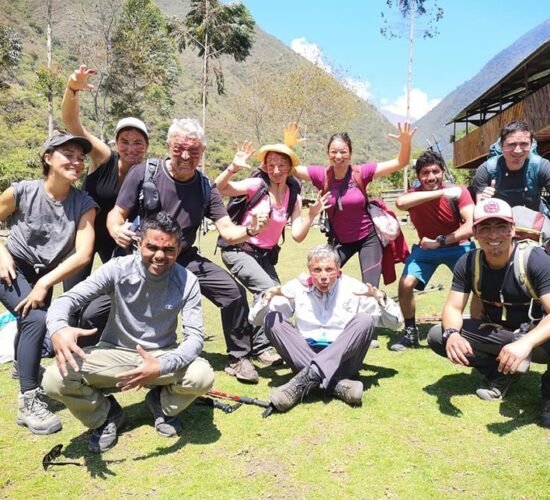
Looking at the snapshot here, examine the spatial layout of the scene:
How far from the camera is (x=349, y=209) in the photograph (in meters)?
5.35

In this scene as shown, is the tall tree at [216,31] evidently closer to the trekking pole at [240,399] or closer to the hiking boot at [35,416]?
the trekking pole at [240,399]

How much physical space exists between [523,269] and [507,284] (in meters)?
0.19

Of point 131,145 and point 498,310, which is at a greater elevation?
point 131,145

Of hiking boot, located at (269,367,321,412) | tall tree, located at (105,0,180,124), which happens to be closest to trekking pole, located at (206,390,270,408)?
hiking boot, located at (269,367,321,412)

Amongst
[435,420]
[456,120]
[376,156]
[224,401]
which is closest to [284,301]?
[224,401]

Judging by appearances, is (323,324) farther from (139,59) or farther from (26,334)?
(139,59)

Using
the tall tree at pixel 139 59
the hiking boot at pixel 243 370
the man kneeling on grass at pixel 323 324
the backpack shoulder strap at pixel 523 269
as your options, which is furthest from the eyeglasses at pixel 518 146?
the tall tree at pixel 139 59

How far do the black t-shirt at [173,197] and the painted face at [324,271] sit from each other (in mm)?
1196

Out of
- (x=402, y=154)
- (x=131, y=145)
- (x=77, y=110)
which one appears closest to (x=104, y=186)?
(x=131, y=145)

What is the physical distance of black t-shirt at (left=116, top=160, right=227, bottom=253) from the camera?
4.27 m

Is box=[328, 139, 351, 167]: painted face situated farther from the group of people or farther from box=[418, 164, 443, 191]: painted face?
box=[418, 164, 443, 191]: painted face

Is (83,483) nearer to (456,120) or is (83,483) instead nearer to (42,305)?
(42,305)

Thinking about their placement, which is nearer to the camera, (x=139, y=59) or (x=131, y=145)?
(x=131, y=145)

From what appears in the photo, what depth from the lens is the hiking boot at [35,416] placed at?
3627 millimetres
